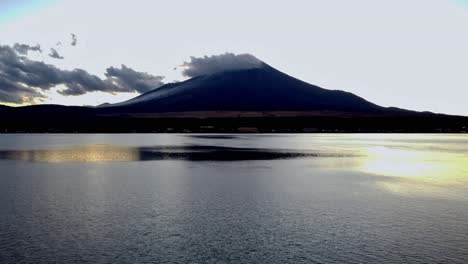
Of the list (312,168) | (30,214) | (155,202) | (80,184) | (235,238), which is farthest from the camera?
(312,168)

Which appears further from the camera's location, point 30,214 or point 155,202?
point 155,202

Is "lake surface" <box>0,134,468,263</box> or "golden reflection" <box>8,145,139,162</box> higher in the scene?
"golden reflection" <box>8,145,139,162</box>

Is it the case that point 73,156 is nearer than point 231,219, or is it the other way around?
point 231,219

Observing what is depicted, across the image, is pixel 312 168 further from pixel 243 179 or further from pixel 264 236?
pixel 264 236

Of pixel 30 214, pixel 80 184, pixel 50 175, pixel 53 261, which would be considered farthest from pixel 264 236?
pixel 50 175

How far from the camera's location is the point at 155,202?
2797 cm

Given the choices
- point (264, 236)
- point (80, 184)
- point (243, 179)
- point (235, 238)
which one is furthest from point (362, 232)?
point (80, 184)

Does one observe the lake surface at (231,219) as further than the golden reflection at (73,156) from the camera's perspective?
No

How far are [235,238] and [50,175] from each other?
1103 inches

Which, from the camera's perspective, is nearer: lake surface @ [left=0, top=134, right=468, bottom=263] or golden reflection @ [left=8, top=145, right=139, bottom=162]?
lake surface @ [left=0, top=134, right=468, bottom=263]

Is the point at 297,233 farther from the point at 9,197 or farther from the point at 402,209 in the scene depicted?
the point at 9,197

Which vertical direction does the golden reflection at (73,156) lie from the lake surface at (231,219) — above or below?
above

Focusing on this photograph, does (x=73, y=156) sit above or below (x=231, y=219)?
above

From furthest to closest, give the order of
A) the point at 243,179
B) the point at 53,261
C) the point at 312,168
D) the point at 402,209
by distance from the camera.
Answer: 1. the point at 312,168
2. the point at 243,179
3. the point at 402,209
4. the point at 53,261
